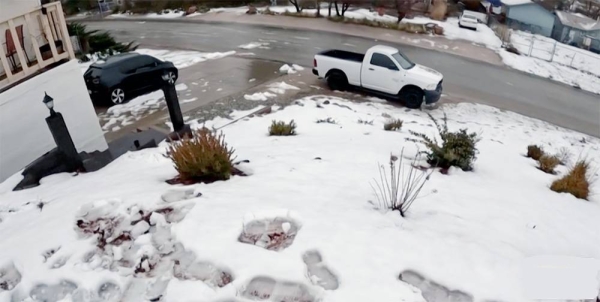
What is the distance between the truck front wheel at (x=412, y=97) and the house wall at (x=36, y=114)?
28.3 ft

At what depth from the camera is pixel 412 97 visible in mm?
12461

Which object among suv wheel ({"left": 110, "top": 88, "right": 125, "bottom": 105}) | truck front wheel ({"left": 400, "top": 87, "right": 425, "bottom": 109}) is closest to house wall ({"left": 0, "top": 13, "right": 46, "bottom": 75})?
suv wheel ({"left": 110, "top": 88, "right": 125, "bottom": 105})

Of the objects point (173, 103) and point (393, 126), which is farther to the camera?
point (393, 126)

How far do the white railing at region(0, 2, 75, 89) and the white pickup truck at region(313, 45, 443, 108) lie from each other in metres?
7.97

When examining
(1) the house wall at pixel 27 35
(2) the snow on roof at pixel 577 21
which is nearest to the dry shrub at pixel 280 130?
(1) the house wall at pixel 27 35

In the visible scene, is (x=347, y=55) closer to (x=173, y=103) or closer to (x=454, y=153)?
(x=173, y=103)

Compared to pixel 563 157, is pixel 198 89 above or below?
above

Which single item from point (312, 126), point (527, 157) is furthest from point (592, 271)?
point (312, 126)

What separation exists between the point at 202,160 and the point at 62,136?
2.93m

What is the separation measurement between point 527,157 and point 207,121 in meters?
7.36

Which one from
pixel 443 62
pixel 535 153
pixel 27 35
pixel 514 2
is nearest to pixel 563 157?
pixel 535 153

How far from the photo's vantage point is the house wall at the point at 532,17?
110ft

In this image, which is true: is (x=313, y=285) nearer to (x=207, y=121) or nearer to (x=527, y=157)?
(x=527, y=157)

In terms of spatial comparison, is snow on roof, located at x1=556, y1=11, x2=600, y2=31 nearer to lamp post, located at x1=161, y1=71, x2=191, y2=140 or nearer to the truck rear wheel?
the truck rear wheel
